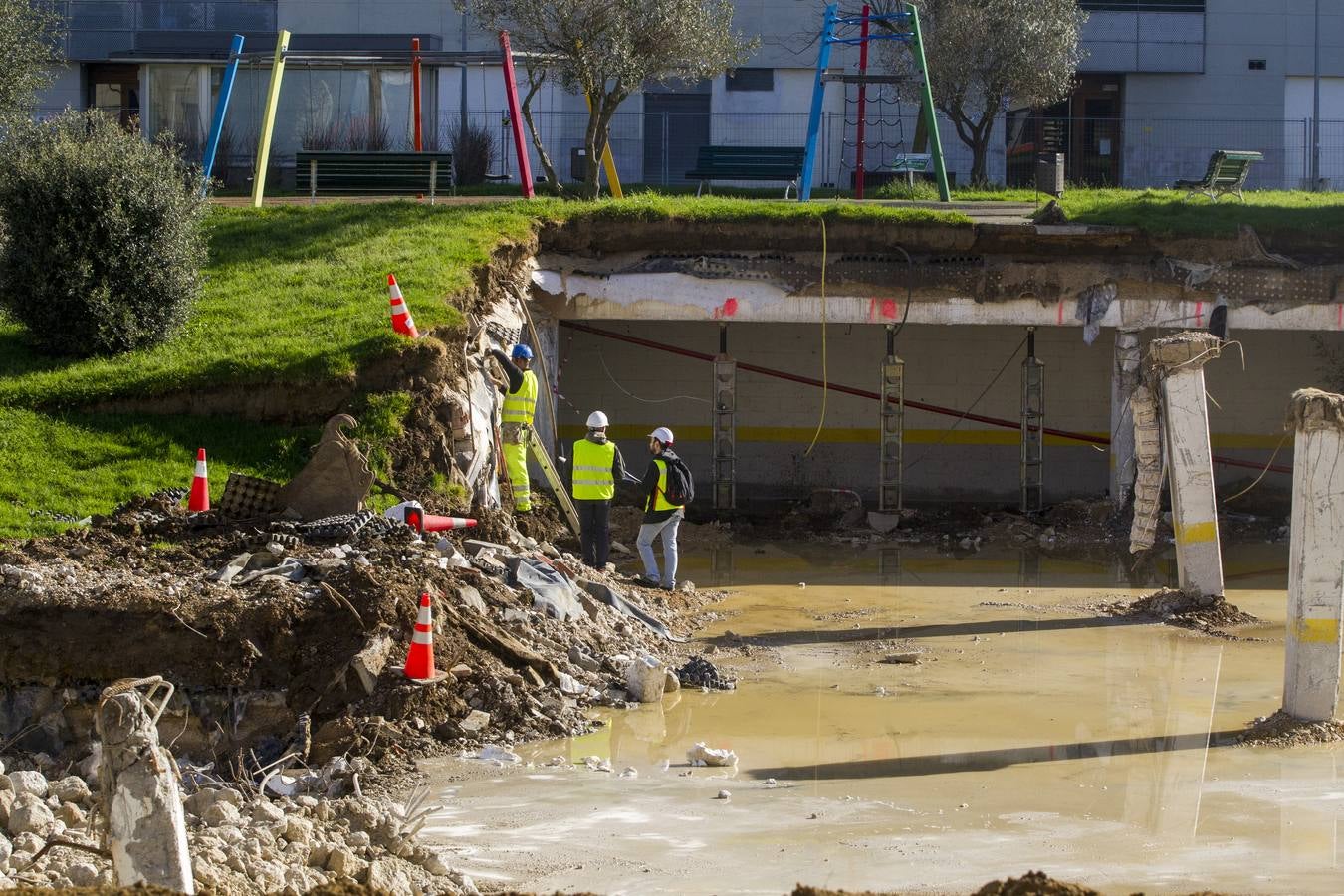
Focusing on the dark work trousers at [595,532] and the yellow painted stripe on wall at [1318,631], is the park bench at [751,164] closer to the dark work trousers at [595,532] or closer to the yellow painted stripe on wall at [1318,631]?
the dark work trousers at [595,532]

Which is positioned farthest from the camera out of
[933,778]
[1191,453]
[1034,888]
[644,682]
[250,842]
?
[1191,453]

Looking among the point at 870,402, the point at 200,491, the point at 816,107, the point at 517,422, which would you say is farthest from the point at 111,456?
the point at 870,402

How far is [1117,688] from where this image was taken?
11070 mm

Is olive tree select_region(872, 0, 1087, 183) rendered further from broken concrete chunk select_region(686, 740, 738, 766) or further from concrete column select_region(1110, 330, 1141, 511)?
broken concrete chunk select_region(686, 740, 738, 766)

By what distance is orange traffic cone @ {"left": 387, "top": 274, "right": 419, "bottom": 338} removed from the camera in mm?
14547

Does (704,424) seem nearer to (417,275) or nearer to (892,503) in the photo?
(892,503)

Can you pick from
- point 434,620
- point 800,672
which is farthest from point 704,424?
point 434,620

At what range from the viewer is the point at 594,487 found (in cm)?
1409

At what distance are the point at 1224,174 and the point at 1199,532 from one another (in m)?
8.26

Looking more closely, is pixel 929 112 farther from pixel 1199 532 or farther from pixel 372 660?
pixel 372 660

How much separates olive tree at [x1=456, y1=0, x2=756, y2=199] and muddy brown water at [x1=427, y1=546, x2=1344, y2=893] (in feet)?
30.3

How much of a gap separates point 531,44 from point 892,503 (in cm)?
806

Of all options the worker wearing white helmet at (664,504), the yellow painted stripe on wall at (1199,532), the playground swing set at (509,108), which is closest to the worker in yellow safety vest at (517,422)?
the worker wearing white helmet at (664,504)

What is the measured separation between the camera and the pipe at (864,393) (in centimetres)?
2123
